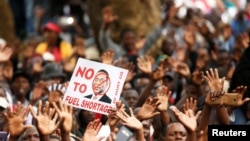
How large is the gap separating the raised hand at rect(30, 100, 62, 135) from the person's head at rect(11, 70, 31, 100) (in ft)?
13.2

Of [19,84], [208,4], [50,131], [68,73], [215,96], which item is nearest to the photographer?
[50,131]

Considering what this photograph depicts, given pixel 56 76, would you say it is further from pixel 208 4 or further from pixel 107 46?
pixel 208 4

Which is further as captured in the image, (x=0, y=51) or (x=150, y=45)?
(x=150, y=45)

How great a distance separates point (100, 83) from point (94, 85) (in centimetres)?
7

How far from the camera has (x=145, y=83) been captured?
1499 cm

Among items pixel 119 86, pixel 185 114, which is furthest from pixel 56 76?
pixel 185 114

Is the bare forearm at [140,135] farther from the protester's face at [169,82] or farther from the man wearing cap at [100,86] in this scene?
the protester's face at [169,82]

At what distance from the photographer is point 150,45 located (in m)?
17.3

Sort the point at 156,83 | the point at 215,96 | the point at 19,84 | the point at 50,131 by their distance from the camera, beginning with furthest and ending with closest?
1. the point at 19,84
2. the point at 156,83
3. the point at 215,96
4. the point at 50,131

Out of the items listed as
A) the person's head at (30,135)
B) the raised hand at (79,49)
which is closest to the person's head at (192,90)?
the person's head at (30,135)

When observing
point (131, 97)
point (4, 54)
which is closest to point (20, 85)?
point (4, 54)

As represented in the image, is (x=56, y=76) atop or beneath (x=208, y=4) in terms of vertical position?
beneath

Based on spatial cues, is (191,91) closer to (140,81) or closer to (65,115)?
(140,81)

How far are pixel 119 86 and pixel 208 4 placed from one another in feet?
36.8
